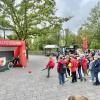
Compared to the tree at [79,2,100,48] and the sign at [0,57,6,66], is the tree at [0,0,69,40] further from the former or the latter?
the tree at [79,2,100,48]

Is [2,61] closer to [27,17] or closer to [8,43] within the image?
[8,43]

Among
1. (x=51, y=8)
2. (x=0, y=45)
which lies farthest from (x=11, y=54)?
(x=51, y=8)

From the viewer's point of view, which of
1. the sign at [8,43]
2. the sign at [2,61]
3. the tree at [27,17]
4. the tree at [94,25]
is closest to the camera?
the sign at [2,61]

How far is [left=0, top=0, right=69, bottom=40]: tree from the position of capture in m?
45.1

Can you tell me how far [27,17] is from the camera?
45250mm

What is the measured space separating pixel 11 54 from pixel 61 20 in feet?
47.9

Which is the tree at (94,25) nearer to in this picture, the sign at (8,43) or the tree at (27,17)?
the tree at (27,17)

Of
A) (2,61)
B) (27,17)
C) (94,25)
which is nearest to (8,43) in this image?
(2,61)

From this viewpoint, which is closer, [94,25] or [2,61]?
[2,61]

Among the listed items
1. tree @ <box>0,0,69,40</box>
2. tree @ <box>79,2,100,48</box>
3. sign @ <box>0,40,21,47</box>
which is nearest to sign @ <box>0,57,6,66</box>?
sign @ <box>0,40,21,47</box>

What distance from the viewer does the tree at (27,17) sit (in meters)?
45.1

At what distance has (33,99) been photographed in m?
14.1

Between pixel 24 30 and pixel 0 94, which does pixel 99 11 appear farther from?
pixel 0 94

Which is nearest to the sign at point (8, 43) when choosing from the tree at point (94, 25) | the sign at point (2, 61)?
the sign at point (2, 61)
